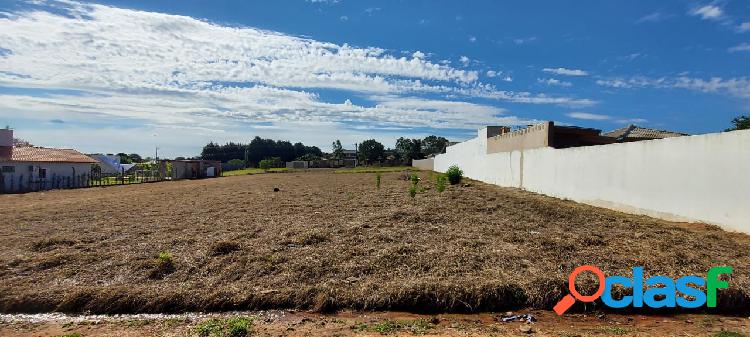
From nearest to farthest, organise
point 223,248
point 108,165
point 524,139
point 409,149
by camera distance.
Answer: point 223,248 < point 524,139 < point 108,165 < point 409,149

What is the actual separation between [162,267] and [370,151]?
293 feet

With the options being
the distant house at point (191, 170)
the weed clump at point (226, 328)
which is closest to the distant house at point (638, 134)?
the weed clump at point (226, 328)

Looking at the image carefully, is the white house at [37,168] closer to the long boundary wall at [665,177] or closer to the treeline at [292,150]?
the long boundary wall at [665,177]

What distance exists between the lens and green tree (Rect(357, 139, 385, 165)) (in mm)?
90525

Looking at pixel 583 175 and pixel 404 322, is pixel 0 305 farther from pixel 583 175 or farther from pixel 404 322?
pixel 583 175

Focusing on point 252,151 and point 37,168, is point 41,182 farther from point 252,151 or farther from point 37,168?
point 252,151

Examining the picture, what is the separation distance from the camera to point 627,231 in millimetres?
8023

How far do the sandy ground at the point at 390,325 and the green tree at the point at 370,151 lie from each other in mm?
83413

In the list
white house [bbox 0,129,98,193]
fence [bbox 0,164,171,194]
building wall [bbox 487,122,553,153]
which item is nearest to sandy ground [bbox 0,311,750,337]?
building wall [bbox 487,122,553,153]

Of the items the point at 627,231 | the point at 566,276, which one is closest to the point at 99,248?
the point at 566,276

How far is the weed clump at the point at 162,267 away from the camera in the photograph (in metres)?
5.65

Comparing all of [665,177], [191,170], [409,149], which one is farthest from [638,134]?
[409,149]

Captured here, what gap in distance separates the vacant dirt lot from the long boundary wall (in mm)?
499

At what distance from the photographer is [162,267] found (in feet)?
19.3
